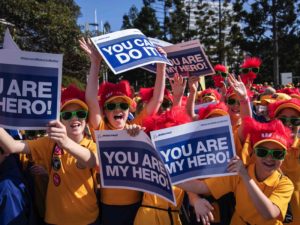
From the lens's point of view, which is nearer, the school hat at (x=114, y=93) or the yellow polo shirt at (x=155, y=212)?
the yellow polo shirt at (x=155, y=212)

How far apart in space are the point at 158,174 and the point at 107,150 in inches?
18.4

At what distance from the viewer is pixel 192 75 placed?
510cm

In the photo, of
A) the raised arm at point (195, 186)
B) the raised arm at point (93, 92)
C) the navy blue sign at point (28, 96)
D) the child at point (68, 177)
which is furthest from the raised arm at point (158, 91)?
the navy blue sign at point (28, 96)

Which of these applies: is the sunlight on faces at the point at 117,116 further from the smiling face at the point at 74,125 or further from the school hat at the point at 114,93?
the smiling face at the point at 74,125

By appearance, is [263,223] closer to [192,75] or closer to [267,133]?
[267,133]

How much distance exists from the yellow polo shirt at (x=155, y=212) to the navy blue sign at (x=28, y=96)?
3.19 feet

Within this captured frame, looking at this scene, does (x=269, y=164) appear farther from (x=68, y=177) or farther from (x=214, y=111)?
(x=68, y=177)

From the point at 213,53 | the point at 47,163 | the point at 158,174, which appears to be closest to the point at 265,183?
the point at 158,174

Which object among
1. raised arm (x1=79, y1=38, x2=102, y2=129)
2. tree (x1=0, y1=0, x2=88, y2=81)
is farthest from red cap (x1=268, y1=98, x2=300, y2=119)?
tree (x1=0, y1=0, x2=88, y2=81)

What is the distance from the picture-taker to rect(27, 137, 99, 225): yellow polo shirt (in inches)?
126

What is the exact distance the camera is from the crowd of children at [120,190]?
2936 millimetres

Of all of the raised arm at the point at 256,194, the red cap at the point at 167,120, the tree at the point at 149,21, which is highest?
the tree at the point at 149,21

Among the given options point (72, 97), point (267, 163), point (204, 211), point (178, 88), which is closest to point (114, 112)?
point (72, 97)

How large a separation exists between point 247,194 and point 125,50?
5.46 feet
